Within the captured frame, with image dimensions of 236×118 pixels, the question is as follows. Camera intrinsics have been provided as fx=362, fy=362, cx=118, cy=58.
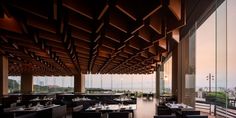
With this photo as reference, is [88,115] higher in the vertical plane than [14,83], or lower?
higher

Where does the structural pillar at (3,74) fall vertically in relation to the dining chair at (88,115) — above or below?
above

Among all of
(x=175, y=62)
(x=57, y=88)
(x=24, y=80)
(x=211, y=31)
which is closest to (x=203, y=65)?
(x=211, y=31)

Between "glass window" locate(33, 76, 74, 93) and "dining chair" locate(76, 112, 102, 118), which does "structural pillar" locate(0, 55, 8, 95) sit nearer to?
"dining chair" locate(76, 112, 102, 118)

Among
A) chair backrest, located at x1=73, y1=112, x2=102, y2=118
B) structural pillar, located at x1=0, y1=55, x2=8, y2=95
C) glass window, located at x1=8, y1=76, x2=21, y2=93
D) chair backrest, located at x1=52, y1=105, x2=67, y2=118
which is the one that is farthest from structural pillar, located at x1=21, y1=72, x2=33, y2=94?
chair backrest, located at x1=73, y1=112, x2=102, y2=118

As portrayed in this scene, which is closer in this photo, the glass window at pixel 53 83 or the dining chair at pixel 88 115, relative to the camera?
the dining chair at pixel 88 115

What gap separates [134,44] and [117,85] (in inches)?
1171

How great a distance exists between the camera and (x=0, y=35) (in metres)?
9.38

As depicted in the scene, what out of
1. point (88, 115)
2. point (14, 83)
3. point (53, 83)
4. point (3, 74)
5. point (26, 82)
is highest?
point (3, 74)

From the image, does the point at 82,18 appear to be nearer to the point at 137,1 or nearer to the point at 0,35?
the point at 137,1

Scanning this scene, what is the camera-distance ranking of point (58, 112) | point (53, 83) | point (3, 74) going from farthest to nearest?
point (53, 83) → point (3, 74) → point (58, 112)

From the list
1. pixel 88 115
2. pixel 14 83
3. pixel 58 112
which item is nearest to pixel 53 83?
pixel 14 83

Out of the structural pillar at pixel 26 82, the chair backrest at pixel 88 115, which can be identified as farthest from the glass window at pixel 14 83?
the chair backrest at pixel 88 115

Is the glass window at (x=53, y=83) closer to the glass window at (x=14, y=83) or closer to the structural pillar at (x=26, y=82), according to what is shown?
the glass window at (x=14, y=83)

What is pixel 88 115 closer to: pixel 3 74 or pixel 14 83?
pixel 3 74
